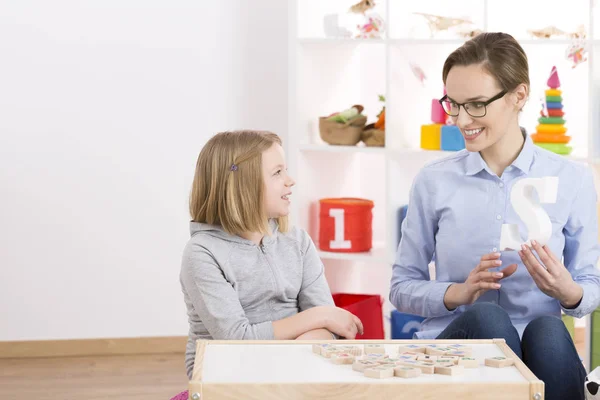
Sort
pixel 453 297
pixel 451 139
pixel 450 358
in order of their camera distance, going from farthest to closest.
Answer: pixel 451 139, pixel 453 297, pixel 450 358

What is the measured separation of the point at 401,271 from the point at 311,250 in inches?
8.2

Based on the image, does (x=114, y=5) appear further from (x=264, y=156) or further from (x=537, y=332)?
(x=537, y=332)

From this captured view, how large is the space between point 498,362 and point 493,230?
1.91ft

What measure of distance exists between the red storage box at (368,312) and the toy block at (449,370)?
1529 mm

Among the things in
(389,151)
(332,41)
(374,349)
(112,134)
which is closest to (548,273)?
(374,349)

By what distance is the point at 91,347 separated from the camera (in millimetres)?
3439

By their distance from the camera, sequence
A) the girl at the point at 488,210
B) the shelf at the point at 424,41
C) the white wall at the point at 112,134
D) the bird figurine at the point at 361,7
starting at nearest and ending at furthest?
the girl at the point at 488,210
the shelf at the point at 424,41
the bird figurine at the point at 361,7
the white wall at the point at 112,134

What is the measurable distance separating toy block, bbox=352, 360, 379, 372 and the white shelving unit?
1704 mm

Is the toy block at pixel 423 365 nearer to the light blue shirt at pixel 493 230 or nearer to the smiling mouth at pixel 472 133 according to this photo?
the light blue shirt at pixel 493 230

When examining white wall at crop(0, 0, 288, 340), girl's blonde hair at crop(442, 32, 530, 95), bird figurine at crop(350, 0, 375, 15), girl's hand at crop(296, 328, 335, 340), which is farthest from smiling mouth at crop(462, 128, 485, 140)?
white wall at crop(0, 0, 288, 340)

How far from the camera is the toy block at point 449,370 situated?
131cm

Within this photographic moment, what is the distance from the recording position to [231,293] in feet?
5.98

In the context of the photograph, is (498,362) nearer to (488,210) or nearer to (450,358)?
(450,358)

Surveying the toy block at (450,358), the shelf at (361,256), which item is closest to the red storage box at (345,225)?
the shelf at (361,256)
